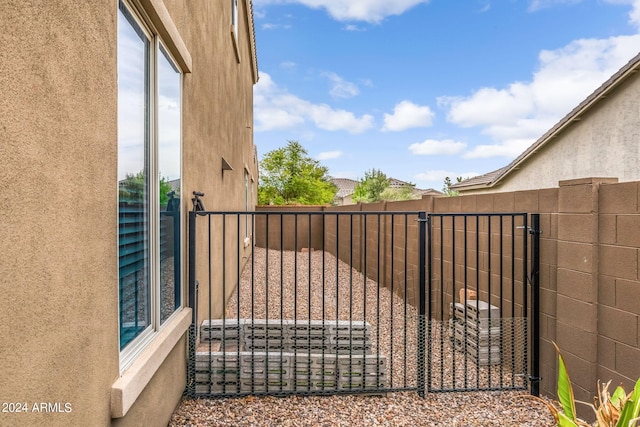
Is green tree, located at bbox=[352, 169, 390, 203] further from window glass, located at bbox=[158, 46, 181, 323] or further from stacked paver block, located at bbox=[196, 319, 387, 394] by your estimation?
window glass, located at bbox=[158, 46, 181, 323]

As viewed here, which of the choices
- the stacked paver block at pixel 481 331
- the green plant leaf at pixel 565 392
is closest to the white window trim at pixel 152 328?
the green plant leaf at pixel 565 392

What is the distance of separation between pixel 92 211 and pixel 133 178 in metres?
0.64

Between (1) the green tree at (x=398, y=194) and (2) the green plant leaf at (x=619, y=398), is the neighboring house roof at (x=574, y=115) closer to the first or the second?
A: (2) the green plant leaf at (x=619, y=398)

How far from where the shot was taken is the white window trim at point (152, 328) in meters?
1.82

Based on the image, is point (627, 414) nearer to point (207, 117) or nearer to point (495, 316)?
point (495, 316)

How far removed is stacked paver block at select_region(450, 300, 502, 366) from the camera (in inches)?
154

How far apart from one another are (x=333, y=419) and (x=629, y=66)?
1011 cm

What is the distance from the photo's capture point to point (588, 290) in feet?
9.19

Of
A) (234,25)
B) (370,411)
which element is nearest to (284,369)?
(370,411)

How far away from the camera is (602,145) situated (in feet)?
33.0

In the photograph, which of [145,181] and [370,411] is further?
[370,411]

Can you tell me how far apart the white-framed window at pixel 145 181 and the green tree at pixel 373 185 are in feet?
87.3

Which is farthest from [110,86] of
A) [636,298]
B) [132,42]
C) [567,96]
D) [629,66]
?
[567,96]

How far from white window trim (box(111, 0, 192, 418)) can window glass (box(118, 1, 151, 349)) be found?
0.05m
